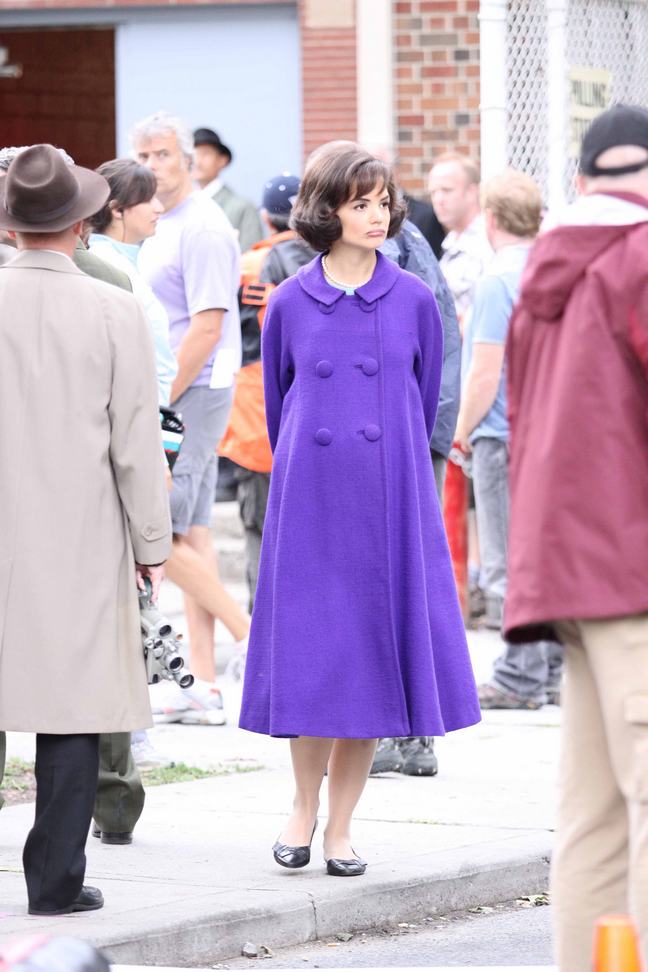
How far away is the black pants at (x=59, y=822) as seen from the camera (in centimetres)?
496

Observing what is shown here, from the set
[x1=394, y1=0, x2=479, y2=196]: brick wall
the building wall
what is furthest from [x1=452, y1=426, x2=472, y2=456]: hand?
the building wall

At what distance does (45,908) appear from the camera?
5.00 m

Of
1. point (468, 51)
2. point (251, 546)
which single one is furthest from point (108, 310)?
point (468, 51)

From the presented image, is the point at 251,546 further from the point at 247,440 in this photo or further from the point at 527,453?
the point at 527,453

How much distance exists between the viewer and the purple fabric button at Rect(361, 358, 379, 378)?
5.49 meters

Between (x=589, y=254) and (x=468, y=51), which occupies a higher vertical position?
(x=589, y=254)

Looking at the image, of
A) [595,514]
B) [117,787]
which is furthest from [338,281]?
[595,514]

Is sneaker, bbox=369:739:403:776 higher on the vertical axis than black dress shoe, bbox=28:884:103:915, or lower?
Result: lower

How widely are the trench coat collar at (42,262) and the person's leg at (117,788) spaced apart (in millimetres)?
1423

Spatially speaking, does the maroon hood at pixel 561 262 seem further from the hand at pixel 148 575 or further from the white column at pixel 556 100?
the white column at pixel 556 100

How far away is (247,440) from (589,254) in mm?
5051

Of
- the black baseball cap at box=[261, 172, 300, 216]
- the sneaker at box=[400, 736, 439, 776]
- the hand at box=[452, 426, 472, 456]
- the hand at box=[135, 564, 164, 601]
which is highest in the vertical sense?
the black baseball cap at box=[261, 172, 300, 216]

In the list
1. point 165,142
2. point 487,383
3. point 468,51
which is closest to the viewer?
point 165,142

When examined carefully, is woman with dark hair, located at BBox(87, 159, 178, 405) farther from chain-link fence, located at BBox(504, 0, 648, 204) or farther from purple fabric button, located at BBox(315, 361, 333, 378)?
chain-link fence, located at BBox(504, 0, 648, 204)
